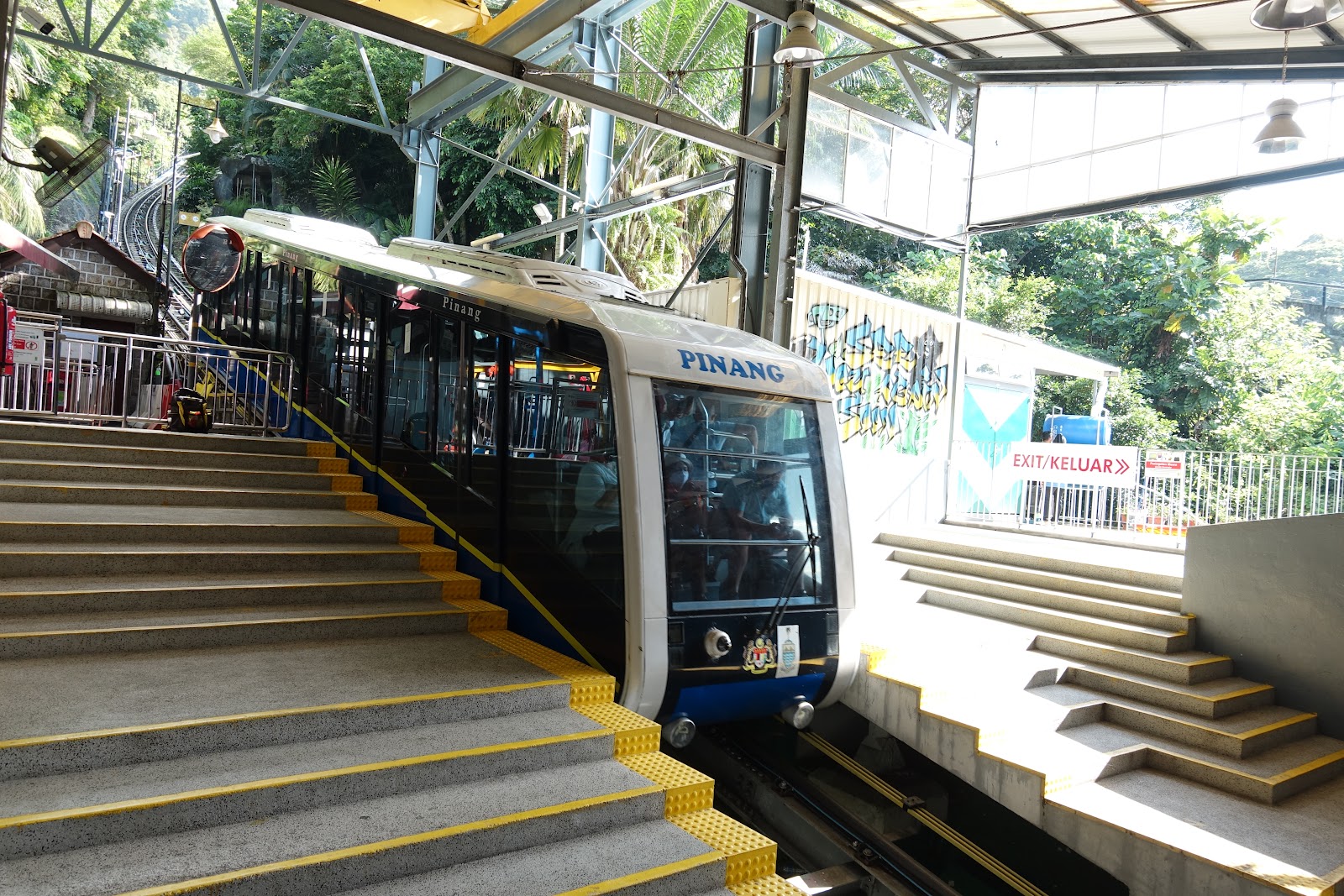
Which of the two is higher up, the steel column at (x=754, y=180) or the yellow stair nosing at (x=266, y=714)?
the steel column at (x=754, y=180)

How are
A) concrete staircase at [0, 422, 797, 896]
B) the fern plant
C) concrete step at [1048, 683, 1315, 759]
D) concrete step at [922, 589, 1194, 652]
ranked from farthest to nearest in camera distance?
1. the fern plant
2. concrete step at [922, 589, 1194, 652]
3. concrete step at [1048, 683, 1315, 759]
4. concrete staircase at [0, 422, 797, 896]

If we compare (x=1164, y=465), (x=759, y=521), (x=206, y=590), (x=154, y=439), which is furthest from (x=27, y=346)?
(x=1164, y=465)

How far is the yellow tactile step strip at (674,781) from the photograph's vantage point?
4.39 m

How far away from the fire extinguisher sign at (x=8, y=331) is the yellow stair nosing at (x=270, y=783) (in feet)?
19.5

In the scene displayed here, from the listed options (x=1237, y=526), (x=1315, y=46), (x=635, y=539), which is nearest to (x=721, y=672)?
(x=635, y=539)

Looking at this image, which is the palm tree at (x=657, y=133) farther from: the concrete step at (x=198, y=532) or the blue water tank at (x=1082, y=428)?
the concrete step at (x=198, y=532)

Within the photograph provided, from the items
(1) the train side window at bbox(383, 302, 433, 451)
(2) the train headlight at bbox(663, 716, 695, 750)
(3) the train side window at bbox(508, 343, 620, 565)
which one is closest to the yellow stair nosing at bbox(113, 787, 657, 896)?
(2) the train headlight at bbox(663, 716, 695, 750)

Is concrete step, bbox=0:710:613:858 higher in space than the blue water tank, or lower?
lower

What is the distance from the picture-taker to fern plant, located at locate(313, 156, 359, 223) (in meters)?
28.0

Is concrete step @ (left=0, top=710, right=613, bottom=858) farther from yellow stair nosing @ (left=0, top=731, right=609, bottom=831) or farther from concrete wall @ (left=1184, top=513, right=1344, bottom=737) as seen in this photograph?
concrete wall @ (left=1184, top=513, right=1344, bottom=737)

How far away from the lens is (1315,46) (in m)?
9.27

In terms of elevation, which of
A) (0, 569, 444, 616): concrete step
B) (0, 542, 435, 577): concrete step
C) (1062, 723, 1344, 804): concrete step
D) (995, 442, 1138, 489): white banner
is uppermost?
(995, 442, 1138, 489): white banner

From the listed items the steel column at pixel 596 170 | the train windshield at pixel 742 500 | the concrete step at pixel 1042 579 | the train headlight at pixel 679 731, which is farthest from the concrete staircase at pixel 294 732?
the steel column at pixel 596 170

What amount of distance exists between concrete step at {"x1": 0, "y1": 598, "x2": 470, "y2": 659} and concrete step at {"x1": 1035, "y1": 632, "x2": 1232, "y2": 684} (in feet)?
17.1
